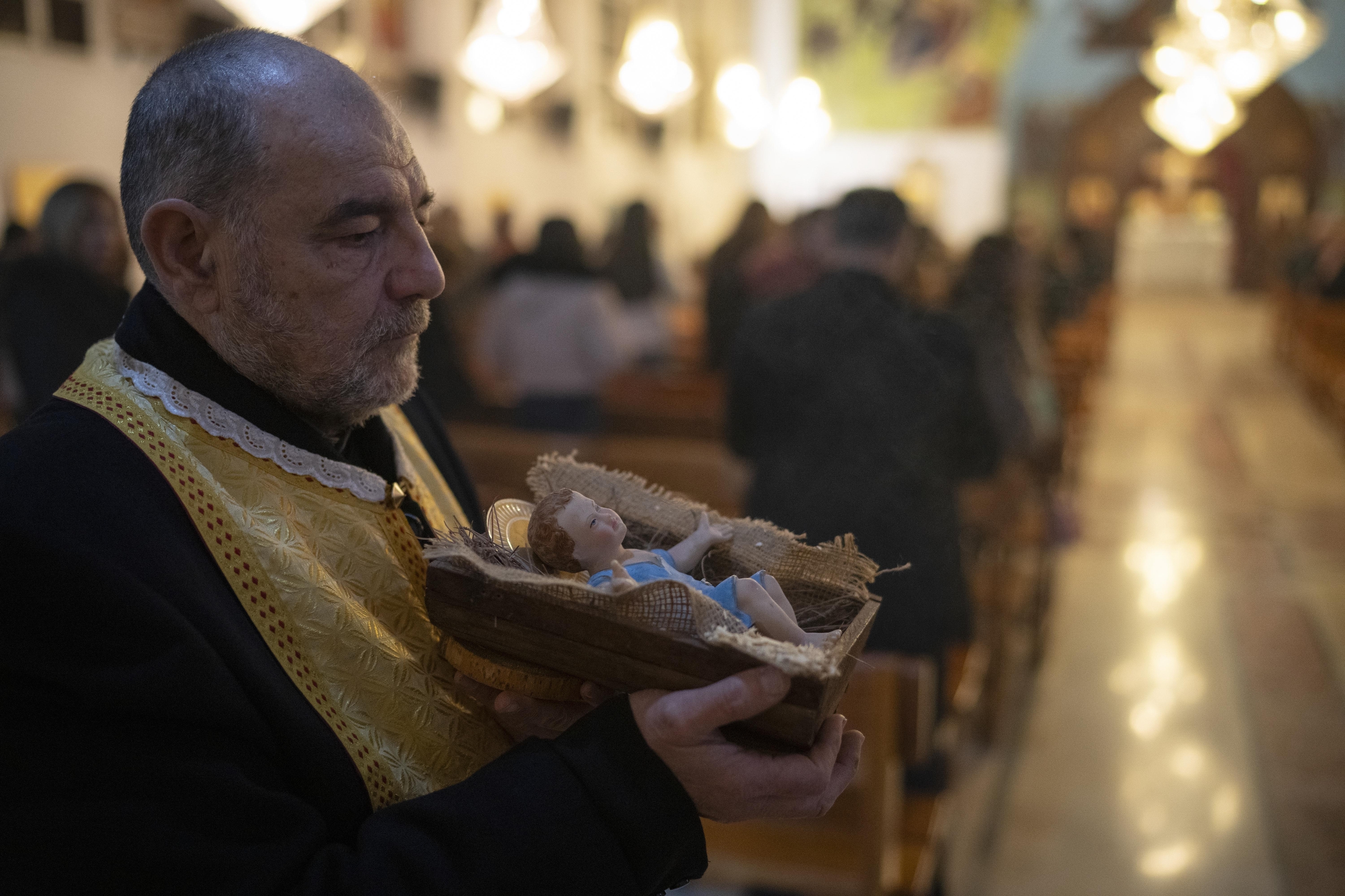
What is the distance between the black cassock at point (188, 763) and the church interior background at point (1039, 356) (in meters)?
0.59

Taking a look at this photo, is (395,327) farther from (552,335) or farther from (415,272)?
(552,335)

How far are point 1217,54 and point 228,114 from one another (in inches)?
455

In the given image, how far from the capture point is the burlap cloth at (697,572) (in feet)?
3.39

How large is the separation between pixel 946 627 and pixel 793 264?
280 cm

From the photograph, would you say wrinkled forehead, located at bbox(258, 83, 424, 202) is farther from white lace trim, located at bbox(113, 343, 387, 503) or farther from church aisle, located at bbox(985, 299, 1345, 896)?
church aisle, located at bbox(985, 299, 1345, 896)

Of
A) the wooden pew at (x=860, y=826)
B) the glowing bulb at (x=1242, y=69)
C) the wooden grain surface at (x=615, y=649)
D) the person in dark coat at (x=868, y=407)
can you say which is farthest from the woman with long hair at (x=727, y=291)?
the glowing bulb at (x=1242, y=69)

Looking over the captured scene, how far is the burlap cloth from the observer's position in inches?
40.6

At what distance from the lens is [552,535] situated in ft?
3.84

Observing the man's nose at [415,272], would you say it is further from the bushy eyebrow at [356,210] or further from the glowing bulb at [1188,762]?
the glowing bulb at [1188,762]

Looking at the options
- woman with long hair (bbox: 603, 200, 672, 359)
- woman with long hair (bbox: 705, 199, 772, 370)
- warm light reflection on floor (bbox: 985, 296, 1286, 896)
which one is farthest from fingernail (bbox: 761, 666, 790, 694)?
woman with long hair (bbox: 603, 200, 672, 359)

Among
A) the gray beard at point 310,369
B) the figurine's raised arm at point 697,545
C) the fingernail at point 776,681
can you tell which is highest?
the gray beard at point 310,369

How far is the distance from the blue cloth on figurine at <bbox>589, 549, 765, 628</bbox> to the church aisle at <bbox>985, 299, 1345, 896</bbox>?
2.79 metres

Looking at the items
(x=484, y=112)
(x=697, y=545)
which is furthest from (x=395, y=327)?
(x=484, y=112)

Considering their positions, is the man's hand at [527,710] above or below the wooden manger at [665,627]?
below
